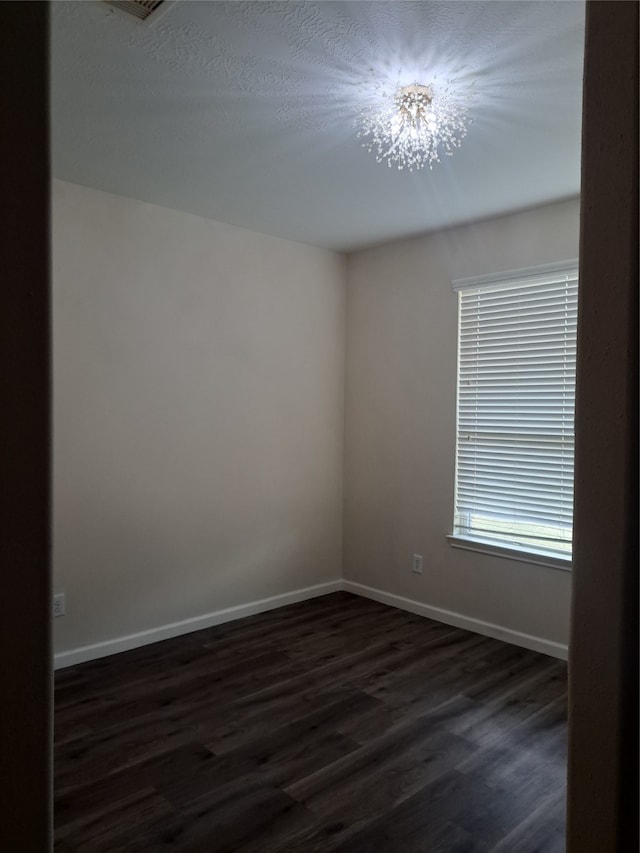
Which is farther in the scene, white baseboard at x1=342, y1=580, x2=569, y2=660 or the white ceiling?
white baseboard at x1=342, y1=580, x2=569, y2=660

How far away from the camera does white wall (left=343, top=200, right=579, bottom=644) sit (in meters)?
3.61

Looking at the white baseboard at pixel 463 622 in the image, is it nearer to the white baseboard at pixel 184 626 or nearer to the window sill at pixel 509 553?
the white baseboard at pixel 184 626

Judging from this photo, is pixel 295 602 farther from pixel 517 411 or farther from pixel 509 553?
pixel 517 411

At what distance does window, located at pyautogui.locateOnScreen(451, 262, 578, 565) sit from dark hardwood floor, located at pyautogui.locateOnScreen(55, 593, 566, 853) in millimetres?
760

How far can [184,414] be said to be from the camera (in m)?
3.76

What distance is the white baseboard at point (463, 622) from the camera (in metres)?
3.51

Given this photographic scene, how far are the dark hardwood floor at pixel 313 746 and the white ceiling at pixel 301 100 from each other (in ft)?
8.79

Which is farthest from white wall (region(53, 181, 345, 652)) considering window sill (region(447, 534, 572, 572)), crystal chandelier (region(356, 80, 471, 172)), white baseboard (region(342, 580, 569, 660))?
crystal chandelier (region(356, 80, 471, 172))

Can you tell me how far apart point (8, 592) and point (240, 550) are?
3.44 meters

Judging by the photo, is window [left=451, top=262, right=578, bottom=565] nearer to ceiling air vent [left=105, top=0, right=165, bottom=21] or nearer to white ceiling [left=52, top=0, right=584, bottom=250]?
white ceiling [left=52, top=0, right=584, bottom=250]

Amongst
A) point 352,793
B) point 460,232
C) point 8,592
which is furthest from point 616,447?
point 460,232

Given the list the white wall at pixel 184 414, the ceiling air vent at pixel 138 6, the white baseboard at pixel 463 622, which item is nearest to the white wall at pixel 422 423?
the white baseboard at pixel 463 622

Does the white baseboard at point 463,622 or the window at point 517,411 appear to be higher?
the window at point 517,411

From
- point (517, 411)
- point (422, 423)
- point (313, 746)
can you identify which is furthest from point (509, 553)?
point (313, 746)
